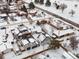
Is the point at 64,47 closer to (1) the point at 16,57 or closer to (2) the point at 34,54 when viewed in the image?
(2) the point at 34,54

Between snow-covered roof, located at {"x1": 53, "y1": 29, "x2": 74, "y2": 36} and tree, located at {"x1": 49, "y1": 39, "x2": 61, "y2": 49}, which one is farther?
snow-covered roof, located at {"x1": 53, "y1": 29, "x2": 74, "y2": 36}

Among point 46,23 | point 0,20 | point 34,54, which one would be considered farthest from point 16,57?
point 0,20

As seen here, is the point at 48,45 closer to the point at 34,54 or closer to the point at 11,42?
the point at 34,54

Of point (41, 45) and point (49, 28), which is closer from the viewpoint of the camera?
point (41, 45)

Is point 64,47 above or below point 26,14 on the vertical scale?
below

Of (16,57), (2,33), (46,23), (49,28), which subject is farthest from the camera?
(46,23)

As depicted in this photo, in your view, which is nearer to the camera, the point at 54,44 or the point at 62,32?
the point at 54,44

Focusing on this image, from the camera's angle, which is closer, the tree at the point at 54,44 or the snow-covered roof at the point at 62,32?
the tree at the point at 54,44

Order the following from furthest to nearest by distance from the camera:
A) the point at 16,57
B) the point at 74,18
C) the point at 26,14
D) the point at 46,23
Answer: the point at 26,14
the point at 74,18
the point at 46,23
the point at 16,57

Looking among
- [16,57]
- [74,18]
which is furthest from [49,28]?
[16,57]
